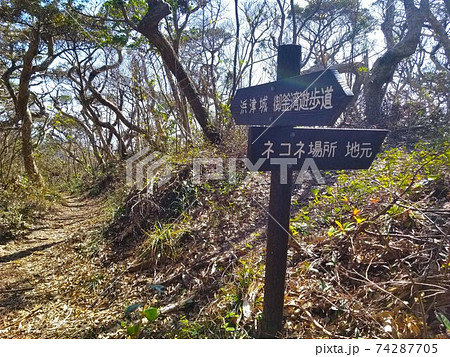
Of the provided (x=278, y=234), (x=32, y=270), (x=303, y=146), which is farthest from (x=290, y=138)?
(x=32, y=270)

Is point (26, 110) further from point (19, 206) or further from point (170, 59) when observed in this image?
point (170, 59)

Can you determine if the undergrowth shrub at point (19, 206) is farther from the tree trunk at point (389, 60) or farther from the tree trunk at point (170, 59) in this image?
the tree trunk at point (389, 60)

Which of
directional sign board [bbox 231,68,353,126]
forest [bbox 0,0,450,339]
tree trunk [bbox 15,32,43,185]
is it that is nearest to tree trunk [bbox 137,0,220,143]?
forest [bbox 0,0,450,339]

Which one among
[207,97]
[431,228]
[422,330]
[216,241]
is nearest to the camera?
[422,330]

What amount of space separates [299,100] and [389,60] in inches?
329

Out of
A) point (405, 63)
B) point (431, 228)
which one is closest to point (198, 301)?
point (431, 228)

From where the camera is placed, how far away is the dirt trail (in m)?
3.17

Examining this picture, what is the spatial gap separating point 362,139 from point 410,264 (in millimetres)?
1331

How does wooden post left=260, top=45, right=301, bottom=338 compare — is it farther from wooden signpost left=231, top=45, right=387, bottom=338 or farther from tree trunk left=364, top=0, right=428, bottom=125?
tree trunk left=364, top=0, right=428, bottom=125

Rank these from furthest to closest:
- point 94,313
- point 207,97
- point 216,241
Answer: point 207,97 → point 216,241 → point 94,313

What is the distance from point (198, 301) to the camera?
2.86 meters

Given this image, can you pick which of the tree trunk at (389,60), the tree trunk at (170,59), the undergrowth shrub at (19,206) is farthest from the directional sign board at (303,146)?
the tree trunk at (389,60)

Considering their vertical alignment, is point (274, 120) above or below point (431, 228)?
above

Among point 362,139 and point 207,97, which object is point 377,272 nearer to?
point 362,139
